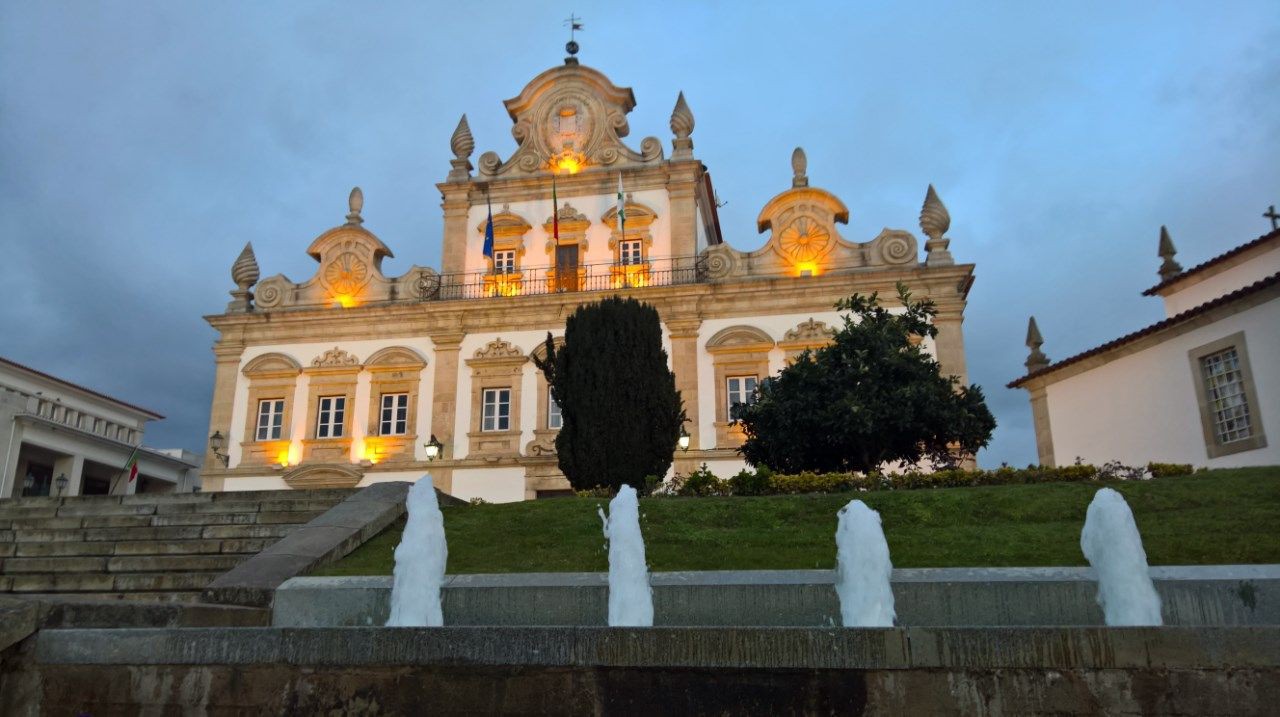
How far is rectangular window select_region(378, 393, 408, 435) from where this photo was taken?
24784mm

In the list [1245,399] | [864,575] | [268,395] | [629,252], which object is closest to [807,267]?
[629,252]

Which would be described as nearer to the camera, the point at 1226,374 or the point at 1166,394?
the point at 1226,374

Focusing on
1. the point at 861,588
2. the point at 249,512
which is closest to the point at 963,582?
the point at 861,588

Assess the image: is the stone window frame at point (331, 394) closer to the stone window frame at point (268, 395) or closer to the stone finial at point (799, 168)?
the stone window frame at point (268, 395)

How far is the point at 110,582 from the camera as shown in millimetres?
9820

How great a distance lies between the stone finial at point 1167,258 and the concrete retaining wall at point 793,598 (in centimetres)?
1597

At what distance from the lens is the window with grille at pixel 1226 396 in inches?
680

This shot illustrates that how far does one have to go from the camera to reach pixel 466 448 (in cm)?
2411

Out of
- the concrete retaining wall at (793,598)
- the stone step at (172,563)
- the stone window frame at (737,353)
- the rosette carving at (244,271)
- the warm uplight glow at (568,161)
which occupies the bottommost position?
the concrete retaining wall at (793,598)

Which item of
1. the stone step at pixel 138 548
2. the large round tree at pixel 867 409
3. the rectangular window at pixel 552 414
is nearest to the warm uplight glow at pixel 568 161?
the rectangular window at pixel 552 414

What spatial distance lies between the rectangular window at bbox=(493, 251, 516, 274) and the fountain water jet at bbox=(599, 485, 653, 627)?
57.6 feet

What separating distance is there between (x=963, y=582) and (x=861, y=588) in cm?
87

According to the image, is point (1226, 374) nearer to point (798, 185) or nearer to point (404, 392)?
point (798, 185)

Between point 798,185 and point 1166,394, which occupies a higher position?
point 798,185
